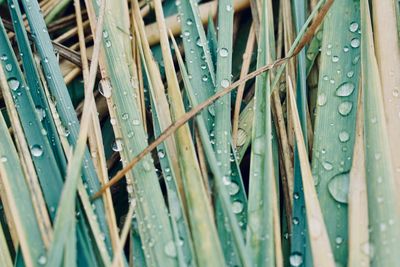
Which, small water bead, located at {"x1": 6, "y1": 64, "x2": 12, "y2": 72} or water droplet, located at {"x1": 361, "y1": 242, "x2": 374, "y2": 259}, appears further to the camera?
small water bead, located at {"x1": 6, "y1": 64, "x2": 12, "y2": 72}

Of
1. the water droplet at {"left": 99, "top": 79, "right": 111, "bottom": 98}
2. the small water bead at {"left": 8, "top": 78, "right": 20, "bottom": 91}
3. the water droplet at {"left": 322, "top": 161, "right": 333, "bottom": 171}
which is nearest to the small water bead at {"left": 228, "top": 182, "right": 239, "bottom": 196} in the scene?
the water droplet at {"left": 322, "top": 161, "right": 333, "bottom": 171}

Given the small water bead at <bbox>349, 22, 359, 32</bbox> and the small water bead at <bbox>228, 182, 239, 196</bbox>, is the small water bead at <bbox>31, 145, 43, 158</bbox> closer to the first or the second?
the small water bead at <bbox>228, 182, 239, 196</bbox>

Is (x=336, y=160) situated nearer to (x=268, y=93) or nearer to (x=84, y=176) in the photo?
(x=268, y=93)

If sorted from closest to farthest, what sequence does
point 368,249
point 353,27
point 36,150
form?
1. point 368,249
2. point 36,150
3. point 353,27

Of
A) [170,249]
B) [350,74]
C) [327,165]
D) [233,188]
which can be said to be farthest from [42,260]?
[350,74]

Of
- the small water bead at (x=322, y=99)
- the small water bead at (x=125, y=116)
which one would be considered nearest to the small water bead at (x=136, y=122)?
the small water bead at (x=125, y=116)

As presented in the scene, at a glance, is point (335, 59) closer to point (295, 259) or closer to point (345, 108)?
point (345, 108)
